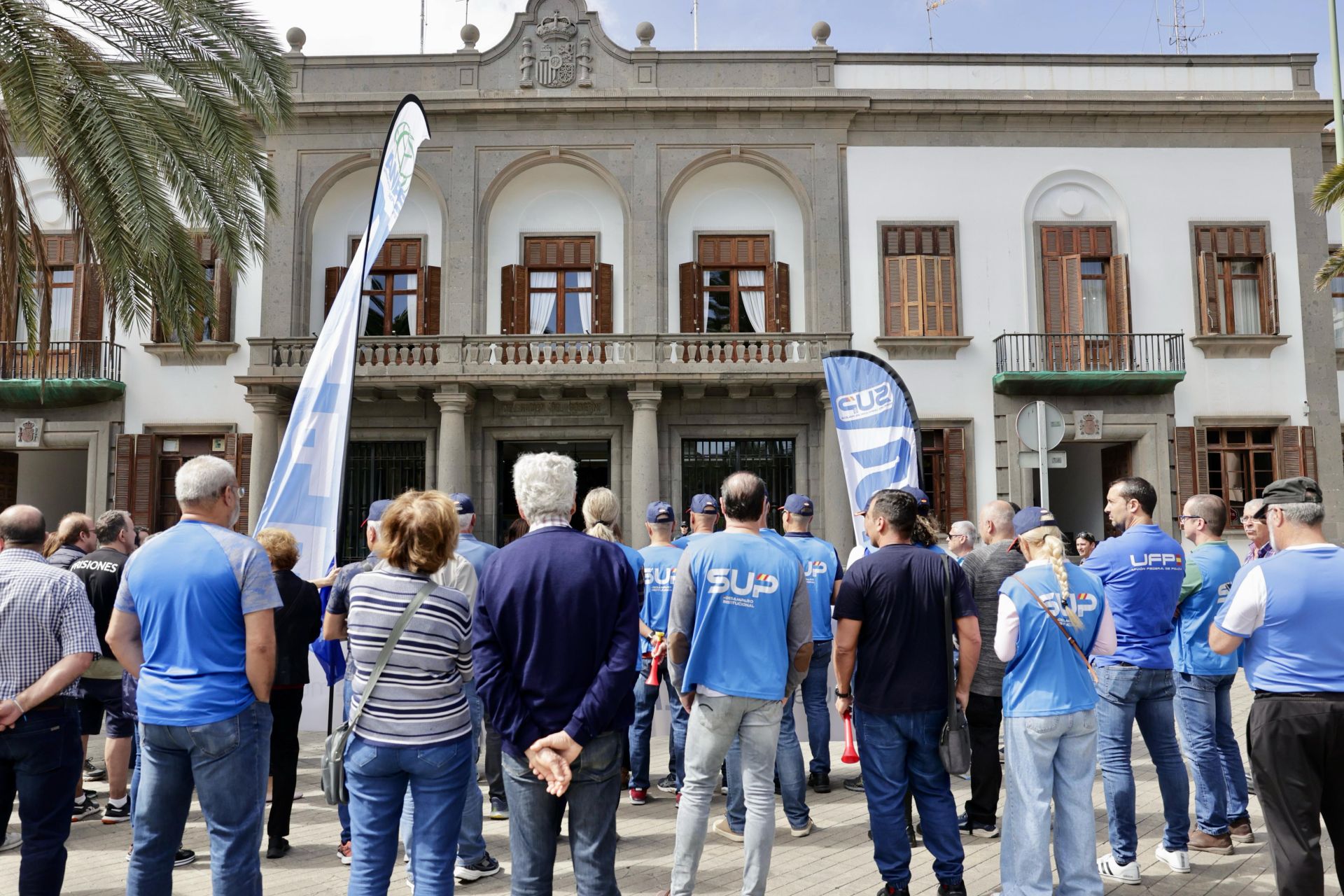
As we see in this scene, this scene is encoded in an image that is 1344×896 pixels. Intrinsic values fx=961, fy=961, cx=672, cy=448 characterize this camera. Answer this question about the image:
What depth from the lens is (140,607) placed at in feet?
12.6

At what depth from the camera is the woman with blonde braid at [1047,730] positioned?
14.0 feet

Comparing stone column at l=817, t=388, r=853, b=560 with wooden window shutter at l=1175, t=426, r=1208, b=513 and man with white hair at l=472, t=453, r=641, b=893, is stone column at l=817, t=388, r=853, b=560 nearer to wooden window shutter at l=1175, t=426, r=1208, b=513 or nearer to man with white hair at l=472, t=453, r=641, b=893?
wooden window shutter at l=1175, t=426, r=1208, b=513

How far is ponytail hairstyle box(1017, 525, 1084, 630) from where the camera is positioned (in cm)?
441

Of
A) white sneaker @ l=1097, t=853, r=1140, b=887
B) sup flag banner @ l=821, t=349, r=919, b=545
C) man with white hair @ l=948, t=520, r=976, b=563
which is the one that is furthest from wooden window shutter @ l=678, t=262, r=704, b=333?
white sneaker @ l=1097, t=853, r=1140, b=887

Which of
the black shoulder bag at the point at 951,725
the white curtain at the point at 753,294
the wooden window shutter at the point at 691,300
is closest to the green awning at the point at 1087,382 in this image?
the white curtain at the point at 753,294

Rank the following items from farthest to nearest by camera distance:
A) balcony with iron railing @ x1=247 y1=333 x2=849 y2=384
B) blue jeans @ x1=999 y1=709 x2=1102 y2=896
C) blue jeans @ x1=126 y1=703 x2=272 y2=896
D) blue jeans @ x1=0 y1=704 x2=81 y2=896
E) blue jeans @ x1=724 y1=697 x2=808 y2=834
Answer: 1. balcony with iron railing @ x1=247 y1=333 x2=849 y2=384
2. blue jeans @ x1=724 y1=697 x2=808 y2=834
3. blue jeans @ x1=999 y1=709 x2=1102 y2=896
4. blue jeans @ x1=0 y1=704 x2=81 y2=896
5. blue jeans @ x1=126 y1=703 x2=272 y2=896

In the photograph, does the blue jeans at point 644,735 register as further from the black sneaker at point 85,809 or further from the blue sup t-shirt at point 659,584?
the black sneaker at point 85,809

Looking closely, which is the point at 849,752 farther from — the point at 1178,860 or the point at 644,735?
the point at 1178,860

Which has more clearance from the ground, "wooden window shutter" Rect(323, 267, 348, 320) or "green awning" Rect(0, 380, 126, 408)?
"wooden window shutter" Rect(323, 267, 348, 320)

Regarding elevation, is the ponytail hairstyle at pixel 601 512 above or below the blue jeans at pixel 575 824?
above

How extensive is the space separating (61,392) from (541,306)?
9049 mm

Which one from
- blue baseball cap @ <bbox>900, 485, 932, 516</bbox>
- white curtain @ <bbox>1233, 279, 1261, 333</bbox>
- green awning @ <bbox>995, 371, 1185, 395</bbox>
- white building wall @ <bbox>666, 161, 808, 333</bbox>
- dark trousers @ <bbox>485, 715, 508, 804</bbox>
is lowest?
dark trousers @ <bbox>485, 715, 508, 804</bbox>

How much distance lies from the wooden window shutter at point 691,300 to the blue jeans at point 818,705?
40.8ft

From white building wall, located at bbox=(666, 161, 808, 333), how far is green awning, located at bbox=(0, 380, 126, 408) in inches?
426
